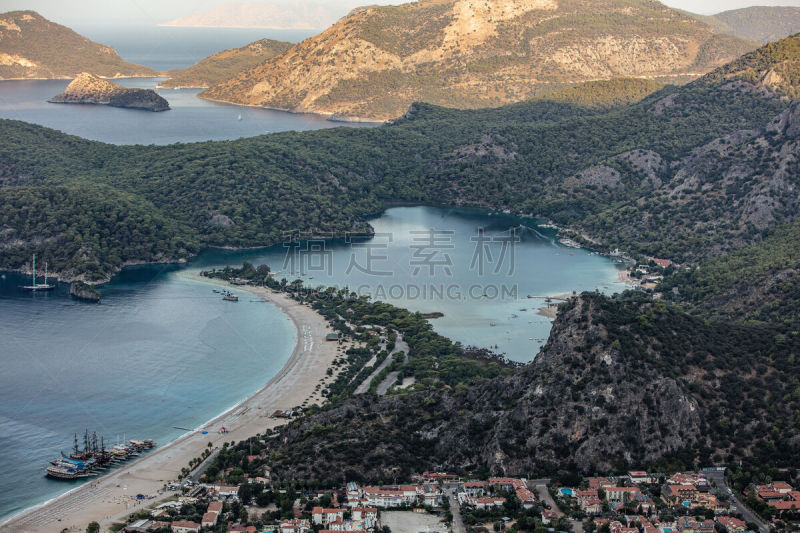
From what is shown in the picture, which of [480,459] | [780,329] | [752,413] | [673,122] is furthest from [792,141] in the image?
[480,459]

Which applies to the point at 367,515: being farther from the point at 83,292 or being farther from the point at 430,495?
the point at 83,292

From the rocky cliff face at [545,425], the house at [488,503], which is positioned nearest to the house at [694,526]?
the rocky cliff face at [545,425]

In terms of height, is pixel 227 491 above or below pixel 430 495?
below

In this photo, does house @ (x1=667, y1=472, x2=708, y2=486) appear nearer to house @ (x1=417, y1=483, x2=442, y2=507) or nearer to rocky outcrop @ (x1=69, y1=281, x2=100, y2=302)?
house @ (x1=417, y1=483, x2=442, y2=507)

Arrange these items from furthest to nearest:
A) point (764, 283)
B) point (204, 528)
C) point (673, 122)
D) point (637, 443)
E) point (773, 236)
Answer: point (673, 122), point (773, 236), point (764, 283), point (637, 443), point (204, 528)

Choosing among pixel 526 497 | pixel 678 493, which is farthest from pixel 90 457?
pixel 678 493

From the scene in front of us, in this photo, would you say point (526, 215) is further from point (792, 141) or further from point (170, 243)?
point (170, 243)

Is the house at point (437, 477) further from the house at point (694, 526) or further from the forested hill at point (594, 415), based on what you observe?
the house at point (694, 526)
